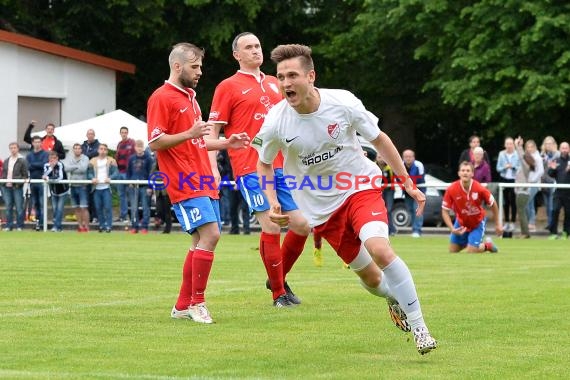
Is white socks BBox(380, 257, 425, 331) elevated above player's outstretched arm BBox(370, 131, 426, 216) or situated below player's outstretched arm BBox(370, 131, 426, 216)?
below

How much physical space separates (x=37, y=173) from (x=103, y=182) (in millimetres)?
1687

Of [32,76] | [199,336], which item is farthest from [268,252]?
[32,76]

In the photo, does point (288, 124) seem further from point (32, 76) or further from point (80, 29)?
point (80, 29)

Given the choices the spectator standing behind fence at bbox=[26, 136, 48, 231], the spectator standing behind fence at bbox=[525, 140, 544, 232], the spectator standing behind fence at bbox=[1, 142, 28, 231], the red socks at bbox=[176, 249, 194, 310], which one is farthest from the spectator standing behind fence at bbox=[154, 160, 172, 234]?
the red socks at bbox=[176, 249, 194, 310]

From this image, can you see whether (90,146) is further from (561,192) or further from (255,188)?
(255,188)

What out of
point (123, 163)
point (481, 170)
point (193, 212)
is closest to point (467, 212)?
point (481, 170)

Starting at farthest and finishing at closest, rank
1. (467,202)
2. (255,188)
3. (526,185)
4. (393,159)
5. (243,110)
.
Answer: (526,185) < (467,202) < (243,110) < (255,188) < (393,159)

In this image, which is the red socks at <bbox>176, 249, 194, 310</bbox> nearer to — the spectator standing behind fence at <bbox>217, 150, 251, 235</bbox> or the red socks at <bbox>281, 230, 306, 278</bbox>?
the red socks at <bbox>281, 230, 306, 278</bbox>

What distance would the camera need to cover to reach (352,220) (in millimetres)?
8805

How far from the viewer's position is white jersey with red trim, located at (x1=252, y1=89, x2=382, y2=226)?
887 centimetres

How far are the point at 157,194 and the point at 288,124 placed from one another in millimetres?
18220

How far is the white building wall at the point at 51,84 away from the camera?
118 feet

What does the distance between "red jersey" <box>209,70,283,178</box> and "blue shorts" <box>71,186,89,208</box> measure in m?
16.2

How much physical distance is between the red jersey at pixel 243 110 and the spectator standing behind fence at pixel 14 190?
16763 millimetres
